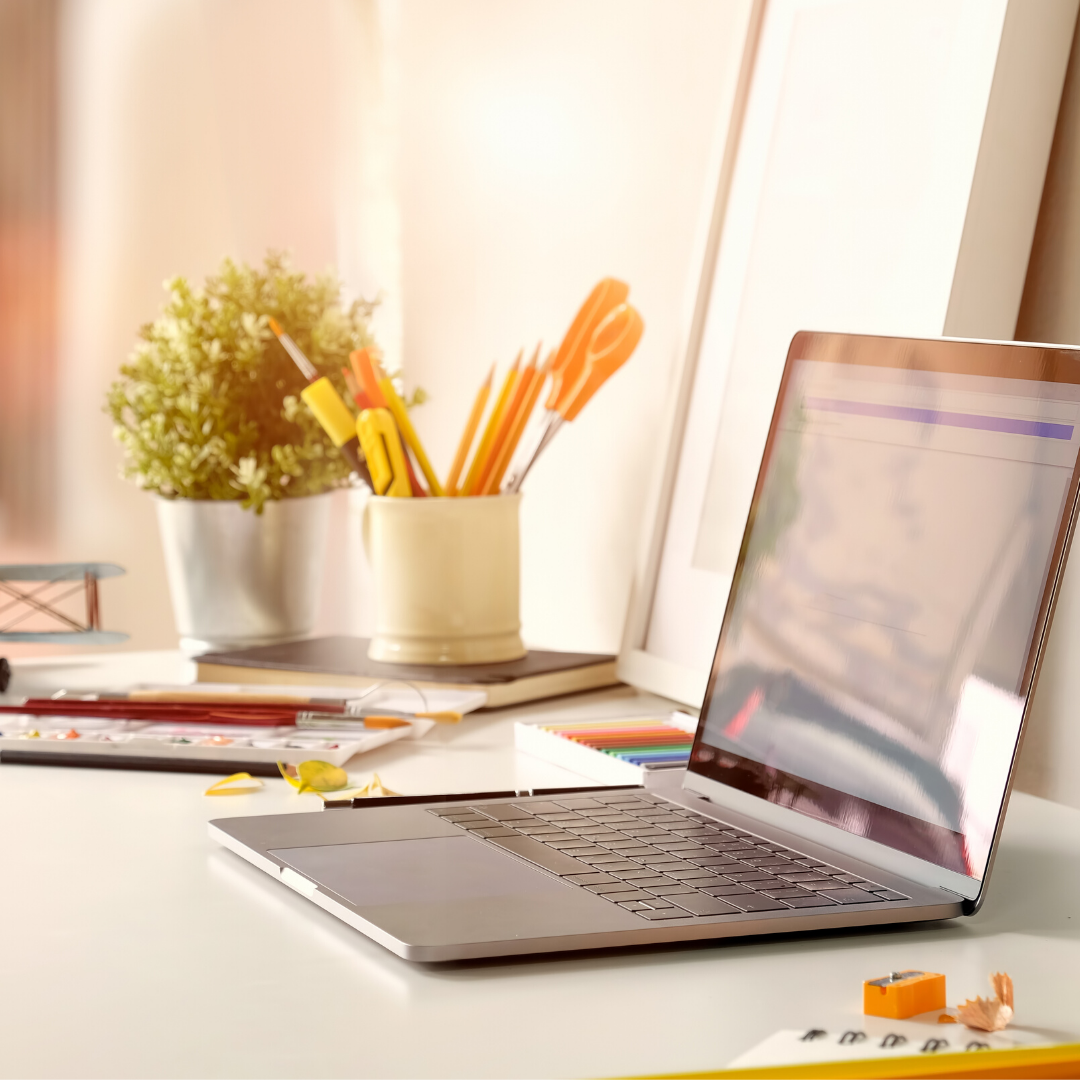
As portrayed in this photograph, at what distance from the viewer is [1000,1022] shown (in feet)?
1.20

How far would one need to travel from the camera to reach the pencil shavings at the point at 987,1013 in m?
0.36

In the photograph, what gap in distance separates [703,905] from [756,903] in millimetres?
19

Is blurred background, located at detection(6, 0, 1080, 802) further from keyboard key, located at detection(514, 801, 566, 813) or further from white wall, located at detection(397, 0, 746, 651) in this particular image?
keyboard key, located at detection(514, 801, 566, 813)

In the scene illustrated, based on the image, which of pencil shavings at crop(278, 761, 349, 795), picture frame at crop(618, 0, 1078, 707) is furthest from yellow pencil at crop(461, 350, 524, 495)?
pencil shavings at crop(278, 761, 349, 795)

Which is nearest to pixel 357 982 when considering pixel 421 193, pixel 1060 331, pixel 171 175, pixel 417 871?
pixel 417 871

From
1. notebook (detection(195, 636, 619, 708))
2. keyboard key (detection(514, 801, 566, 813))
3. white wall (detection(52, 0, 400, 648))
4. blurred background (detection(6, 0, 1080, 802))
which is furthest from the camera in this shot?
white wall (detection(52, 0, 400, 648))

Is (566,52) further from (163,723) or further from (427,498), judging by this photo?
(163,723)

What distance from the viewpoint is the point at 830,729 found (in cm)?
55

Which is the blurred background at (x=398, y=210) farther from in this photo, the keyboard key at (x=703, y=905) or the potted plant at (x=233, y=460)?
the keyboard key at (x=703, y=905)

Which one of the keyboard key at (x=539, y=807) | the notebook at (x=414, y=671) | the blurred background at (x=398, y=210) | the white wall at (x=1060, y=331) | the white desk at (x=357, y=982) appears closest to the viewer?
the white desk at (x=357, y=982)

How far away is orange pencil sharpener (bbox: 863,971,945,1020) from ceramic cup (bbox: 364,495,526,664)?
56cm

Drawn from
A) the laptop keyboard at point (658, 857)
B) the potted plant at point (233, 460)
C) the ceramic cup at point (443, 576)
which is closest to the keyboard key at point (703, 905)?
the laptop keyboard at point (658, 857)

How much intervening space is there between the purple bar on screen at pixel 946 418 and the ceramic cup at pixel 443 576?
1.11ft

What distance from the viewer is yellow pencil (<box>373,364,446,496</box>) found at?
0.93 metres
